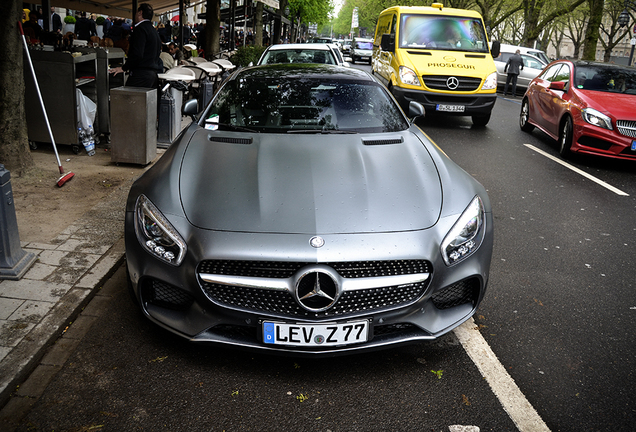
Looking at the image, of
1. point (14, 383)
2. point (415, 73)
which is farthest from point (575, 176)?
point (14, 383)

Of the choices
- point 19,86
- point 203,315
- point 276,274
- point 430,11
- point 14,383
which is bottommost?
point 14,383

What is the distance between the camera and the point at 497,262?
466 centimetres

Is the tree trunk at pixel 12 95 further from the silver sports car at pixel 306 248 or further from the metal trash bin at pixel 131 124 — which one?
the silver sports car at pixel 306 248

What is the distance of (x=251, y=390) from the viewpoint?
9.31 ft

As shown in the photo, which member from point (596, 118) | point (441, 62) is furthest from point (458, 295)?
point (441, 62)

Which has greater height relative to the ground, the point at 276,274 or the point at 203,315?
the point at 276,274

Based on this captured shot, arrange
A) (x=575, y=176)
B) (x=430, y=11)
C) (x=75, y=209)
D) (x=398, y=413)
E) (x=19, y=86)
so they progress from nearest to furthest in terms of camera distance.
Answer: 1. (x=398, y=413)
2. (x=75, y=209)
3. (x=19, y=86)
4. (x=575, y=176)
5. (x=430, y=11)

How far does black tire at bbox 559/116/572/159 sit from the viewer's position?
8852 millimetres

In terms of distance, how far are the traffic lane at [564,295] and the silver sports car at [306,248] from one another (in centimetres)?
59

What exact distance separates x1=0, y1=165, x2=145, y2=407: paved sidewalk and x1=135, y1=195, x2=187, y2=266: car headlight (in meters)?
0.82

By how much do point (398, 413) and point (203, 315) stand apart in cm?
106

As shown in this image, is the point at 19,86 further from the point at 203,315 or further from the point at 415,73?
the point at 415,73

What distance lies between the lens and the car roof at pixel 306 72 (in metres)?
4.73

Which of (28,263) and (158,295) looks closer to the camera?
(158,295)
